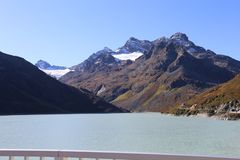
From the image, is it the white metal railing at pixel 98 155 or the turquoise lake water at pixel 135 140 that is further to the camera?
the turquoise lake water at pixel 135 140

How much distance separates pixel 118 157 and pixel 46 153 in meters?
1.39

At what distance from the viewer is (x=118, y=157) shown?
28.7 ft

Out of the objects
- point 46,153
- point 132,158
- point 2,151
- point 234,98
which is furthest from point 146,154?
point 234,98

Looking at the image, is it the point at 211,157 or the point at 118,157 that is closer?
the point at 211,157

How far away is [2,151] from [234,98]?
192779 millimetres

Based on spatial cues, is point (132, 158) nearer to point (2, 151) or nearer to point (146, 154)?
point (146, 154)

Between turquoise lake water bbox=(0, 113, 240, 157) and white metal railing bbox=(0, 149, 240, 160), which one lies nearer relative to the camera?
white metal railing bbox=(0, 149, 240, 160)

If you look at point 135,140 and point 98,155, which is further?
point 135,140

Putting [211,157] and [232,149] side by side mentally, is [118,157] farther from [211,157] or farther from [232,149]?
[232,149]

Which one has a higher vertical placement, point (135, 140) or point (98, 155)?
point (98, 155)

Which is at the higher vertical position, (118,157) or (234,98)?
(234,98)

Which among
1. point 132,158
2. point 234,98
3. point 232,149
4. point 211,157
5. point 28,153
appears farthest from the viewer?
point 234,98

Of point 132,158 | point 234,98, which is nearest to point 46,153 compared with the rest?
point 132,158

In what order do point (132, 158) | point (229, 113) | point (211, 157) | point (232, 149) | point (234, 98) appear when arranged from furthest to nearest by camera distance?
point (234, 98) → point (229, 113) → point (232, 149) → point (132, 158) → point (211, 157)
